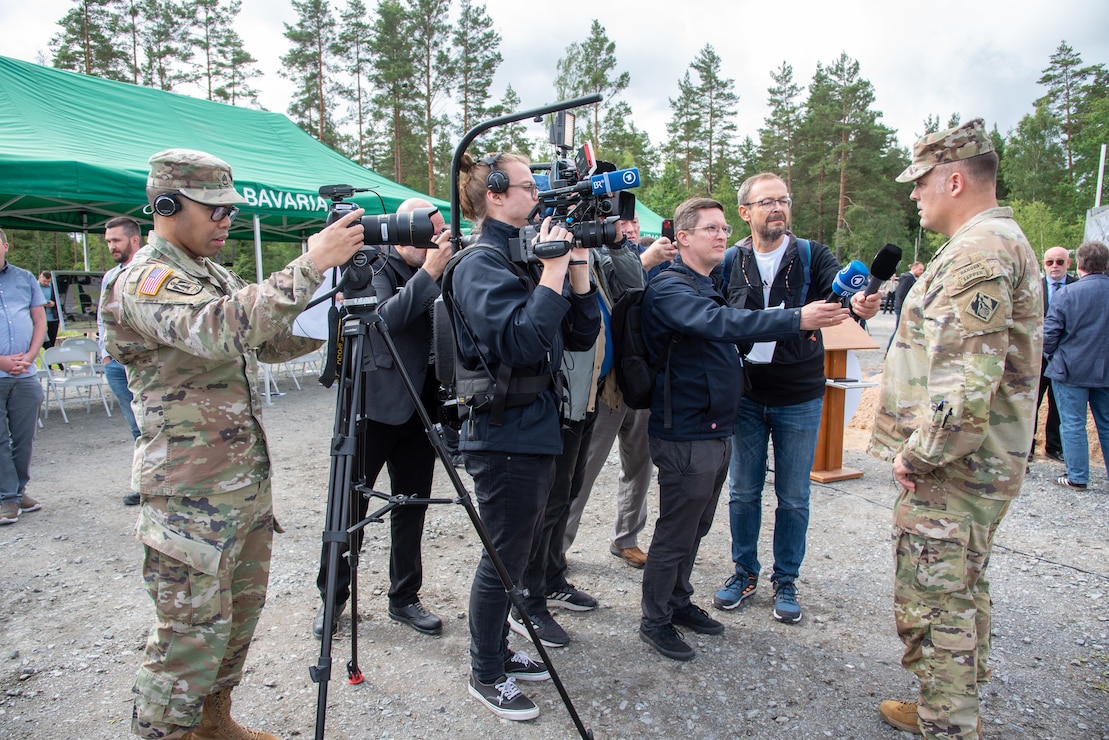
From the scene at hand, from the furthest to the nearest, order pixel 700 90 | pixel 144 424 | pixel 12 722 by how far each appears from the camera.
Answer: pixel 700 90 → pixel 12 722 → pixel 144 424

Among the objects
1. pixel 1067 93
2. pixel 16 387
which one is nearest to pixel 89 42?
pixel 16 387

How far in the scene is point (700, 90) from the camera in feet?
119

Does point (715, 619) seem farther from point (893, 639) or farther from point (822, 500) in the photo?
point (822, 500)

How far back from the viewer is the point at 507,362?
216cm

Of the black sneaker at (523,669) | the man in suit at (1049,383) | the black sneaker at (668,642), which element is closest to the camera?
the black sneaker at (523,669)

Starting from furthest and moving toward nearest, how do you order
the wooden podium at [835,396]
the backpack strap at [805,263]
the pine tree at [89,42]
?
1. the pine tree at [89,42]
2. the wooden podium at [835,396]
3. the backpack strap at [805,263]

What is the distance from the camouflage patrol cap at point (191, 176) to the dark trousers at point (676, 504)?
1.88 metres

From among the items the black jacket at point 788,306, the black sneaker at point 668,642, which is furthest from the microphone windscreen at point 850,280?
the black sneaker at point 668,642

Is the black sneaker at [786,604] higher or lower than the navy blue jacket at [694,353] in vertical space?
lower

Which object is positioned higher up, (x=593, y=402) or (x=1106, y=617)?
(x=593, y=402)

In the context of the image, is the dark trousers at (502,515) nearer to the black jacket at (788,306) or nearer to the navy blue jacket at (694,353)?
the navy blue jacket at (694,353)

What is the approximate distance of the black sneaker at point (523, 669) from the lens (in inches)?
104

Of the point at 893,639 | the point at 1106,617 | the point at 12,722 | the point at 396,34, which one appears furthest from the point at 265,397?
the point at 396,34

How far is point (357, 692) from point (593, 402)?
151cm
